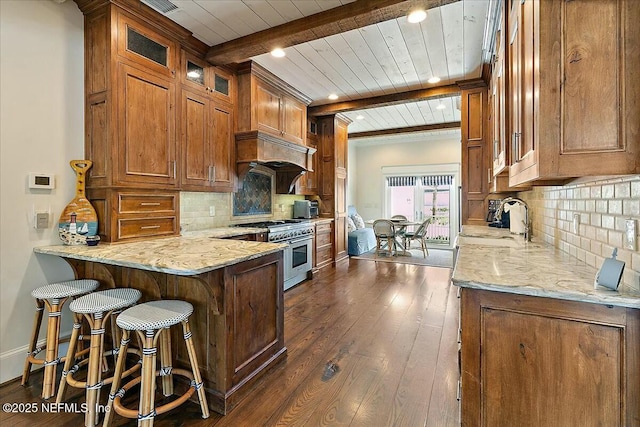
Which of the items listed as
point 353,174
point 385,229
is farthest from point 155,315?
point 353,174

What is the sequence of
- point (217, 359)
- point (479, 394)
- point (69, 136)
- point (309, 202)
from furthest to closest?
point (309, 202) < point (69, 136) < point (217, 359) < point (479, 394)

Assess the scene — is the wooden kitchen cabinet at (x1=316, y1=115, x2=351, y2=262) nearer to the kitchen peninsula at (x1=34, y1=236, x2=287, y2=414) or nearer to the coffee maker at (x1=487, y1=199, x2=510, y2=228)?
the coffee maker at (x1=487, y1=199, x2=510, y2=228)

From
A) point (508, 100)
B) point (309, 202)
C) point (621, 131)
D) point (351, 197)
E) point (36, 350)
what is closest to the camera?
point (621, 131)

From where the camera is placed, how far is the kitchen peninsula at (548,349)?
1.05 meters

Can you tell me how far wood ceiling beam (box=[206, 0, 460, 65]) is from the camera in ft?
7.48

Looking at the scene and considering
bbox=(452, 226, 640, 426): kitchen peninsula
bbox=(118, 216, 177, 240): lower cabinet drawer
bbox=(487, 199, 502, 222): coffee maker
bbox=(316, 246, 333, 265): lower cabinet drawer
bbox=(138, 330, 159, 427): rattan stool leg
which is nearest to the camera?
bbox=(452, 226, 640, 426): kitchen peninsula

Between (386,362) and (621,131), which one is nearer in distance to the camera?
(621,131)

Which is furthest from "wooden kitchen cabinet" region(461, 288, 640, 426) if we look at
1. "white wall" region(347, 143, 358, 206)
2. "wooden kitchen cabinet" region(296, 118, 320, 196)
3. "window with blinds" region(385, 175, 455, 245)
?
"white wall" region(347, 143, 358, 206)

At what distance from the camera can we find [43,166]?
2.29 m

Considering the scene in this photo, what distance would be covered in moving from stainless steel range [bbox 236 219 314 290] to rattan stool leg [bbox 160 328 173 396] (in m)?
2.01

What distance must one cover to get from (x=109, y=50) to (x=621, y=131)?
316cm

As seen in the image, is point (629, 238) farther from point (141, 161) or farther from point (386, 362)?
point (141, 161)

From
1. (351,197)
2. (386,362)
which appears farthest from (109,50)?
(351,197)

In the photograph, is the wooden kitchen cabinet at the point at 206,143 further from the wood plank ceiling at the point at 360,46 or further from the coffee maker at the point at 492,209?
the coffee maker at the point at 492,209
